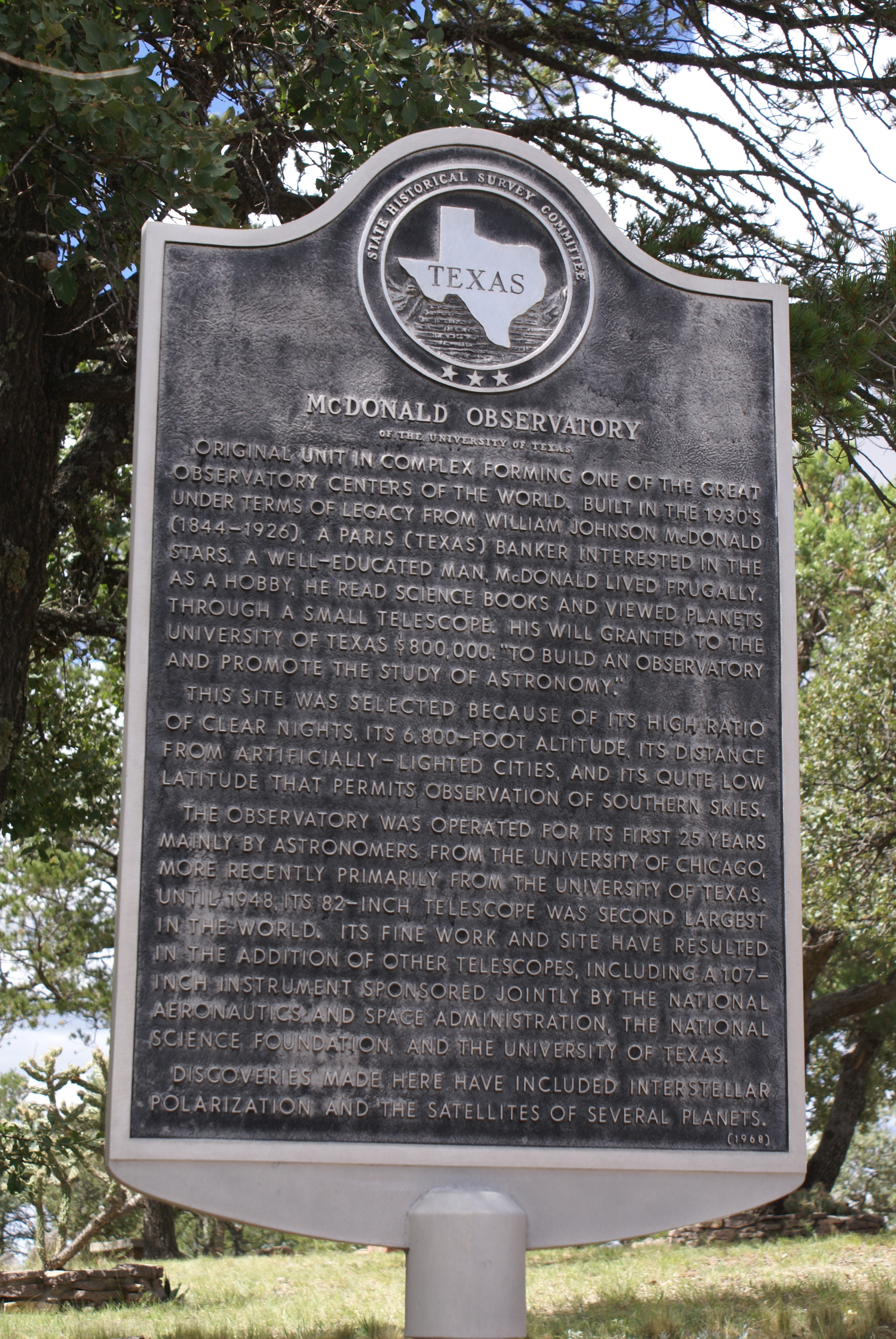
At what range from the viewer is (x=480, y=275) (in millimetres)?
5965

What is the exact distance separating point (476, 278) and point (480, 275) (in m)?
0.03

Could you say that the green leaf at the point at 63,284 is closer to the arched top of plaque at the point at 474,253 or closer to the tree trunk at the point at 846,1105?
the arched top of plaque at the point at 474,253

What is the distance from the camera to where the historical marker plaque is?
511 cm

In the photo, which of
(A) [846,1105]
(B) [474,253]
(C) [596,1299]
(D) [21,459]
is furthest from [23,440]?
(A) [846,1105]

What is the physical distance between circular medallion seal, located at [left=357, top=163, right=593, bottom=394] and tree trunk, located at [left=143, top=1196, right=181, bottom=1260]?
59.5 feet

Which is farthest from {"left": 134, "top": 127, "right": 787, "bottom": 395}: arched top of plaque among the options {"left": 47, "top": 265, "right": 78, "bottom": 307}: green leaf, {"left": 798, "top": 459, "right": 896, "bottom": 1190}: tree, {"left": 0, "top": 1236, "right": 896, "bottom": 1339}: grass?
{"left": 798, "top": 459, "right": 896, "bottom": 1190}: tree

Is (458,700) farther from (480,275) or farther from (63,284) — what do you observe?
(63,284)

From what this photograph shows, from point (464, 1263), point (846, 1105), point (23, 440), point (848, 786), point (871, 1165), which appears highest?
point (23, 440)

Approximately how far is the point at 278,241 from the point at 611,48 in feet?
20.2

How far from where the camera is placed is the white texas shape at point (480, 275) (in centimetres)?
594

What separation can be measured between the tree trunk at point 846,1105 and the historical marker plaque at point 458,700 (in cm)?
1817

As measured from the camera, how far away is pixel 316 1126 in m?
5.02

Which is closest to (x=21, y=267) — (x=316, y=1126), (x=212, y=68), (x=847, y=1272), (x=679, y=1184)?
(x=212, y=68)

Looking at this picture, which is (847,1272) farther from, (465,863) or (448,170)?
(448,170)
